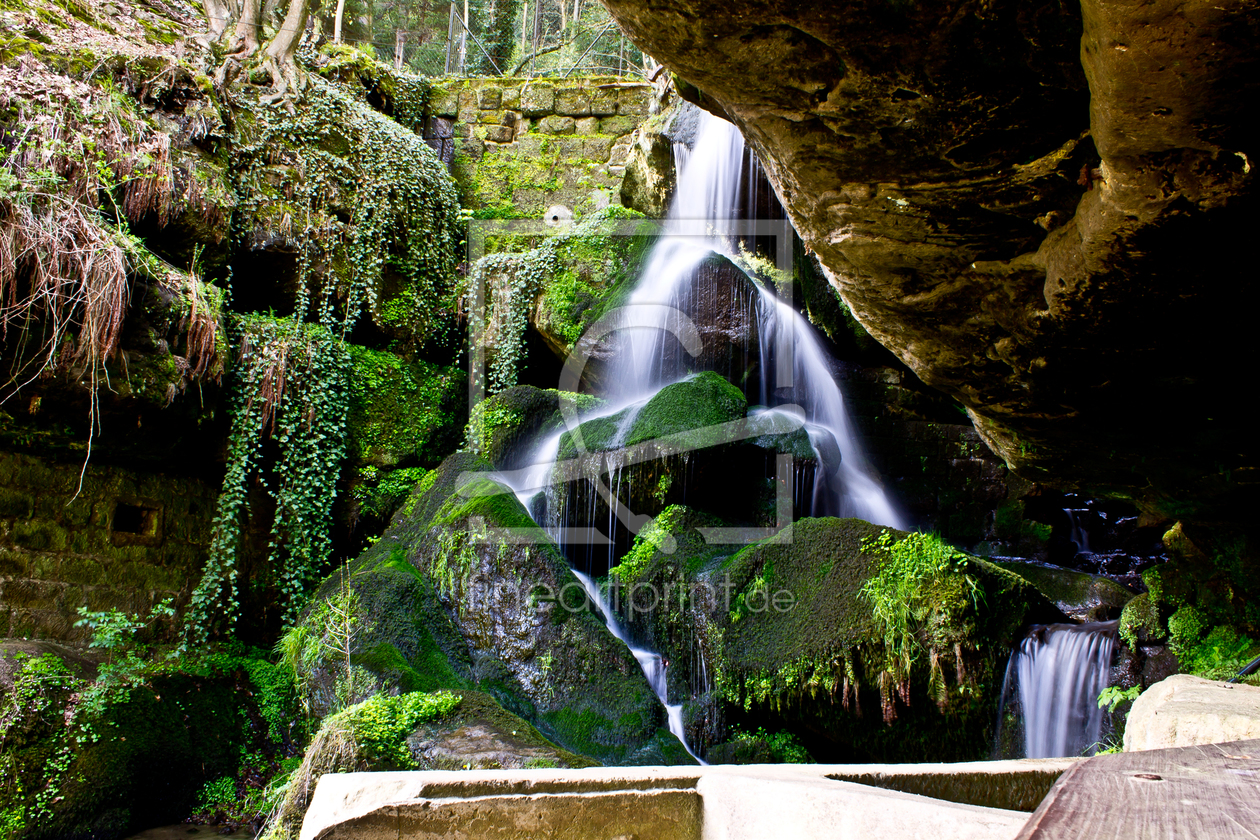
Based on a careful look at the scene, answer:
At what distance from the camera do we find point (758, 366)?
9.14 metres

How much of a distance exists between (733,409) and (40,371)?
5956 mm

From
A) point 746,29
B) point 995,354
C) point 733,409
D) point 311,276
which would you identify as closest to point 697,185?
point 733,409

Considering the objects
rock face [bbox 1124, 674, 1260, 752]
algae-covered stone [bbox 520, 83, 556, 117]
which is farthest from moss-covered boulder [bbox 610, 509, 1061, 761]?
algae-covered stone [bbox 520, 83, 556, 117]

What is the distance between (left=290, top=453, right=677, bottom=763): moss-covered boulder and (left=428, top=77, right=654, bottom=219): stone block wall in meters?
7.46

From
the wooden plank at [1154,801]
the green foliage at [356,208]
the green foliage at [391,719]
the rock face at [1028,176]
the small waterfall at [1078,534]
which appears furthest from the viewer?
the green foliage at [356,208]

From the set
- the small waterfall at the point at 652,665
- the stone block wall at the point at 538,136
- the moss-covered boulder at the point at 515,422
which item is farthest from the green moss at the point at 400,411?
the stone block wall at the point at 538,136

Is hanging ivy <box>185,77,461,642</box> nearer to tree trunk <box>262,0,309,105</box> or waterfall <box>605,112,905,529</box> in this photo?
tree trunk <box>262,0,309,105</box>

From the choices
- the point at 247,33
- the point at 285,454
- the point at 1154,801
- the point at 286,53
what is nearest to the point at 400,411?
the point at 285,454

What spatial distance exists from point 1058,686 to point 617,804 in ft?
14.5

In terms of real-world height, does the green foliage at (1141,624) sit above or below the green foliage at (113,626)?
above

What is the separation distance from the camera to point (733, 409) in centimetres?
745

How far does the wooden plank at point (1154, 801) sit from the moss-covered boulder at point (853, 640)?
4.12 metres

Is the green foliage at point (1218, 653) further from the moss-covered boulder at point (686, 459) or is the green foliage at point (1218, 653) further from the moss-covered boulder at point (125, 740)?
the moss-covered boulder at point (125, 740)

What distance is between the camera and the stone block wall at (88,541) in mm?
6598
